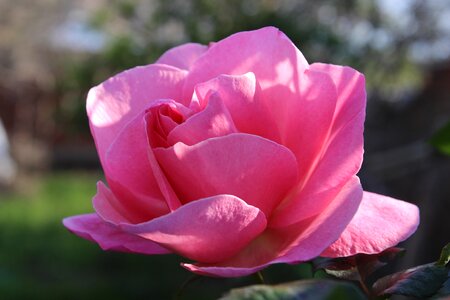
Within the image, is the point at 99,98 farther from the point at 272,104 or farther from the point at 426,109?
the point at 426,109

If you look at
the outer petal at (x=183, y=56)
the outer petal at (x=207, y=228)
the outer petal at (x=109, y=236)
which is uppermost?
the outer petal at (x=183, y=56)

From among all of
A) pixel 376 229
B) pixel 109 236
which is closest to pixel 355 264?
pixel 376 229

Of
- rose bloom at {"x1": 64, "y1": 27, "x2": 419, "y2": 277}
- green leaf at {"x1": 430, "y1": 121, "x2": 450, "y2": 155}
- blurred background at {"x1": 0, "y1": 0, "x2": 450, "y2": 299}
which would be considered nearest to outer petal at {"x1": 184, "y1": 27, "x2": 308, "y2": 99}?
rose bloom at {"x1": 64, "y1": 27, "x2": 419, "y2": 277}

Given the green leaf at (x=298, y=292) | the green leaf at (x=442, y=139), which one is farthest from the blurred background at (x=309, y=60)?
the green leaf at (x=298, y=292)

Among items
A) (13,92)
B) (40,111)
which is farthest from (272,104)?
(13,92)

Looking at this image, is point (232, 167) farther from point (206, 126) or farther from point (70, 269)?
point (70, 269)

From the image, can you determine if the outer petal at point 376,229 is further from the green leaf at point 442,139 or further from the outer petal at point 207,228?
the green leaf at point 442,139
